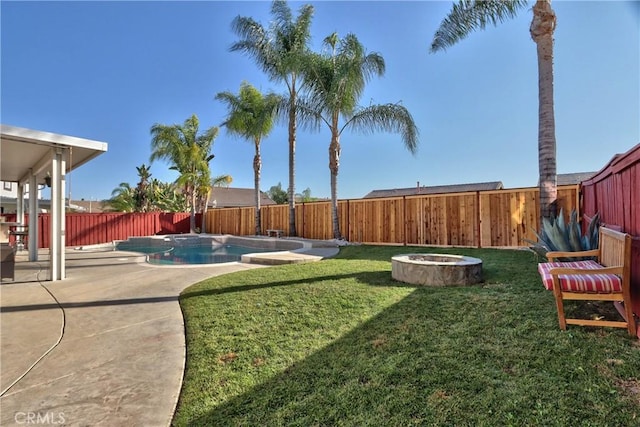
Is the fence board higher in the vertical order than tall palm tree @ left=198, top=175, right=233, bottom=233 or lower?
lower

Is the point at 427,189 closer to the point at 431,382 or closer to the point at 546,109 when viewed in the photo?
the point at 546,109

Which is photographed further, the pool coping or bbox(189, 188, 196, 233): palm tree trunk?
bbox(189, 188, 196, 233): palm tree trunk

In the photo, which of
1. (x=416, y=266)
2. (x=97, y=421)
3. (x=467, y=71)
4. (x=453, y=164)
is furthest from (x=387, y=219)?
(x=453, y=164)

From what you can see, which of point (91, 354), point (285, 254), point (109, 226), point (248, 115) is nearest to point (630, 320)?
point (91, 354)

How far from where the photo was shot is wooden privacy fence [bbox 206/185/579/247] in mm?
9008

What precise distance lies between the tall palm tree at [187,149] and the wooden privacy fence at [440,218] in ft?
28.8

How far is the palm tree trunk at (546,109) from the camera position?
22.6ft

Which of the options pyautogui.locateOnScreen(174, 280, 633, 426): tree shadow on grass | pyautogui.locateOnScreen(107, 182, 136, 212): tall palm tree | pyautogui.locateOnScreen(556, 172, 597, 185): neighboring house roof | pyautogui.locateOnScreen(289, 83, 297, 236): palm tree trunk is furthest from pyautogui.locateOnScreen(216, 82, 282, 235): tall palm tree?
pyautogui.locateOnScreen(556, 172, 597, 185): neighboring house roof

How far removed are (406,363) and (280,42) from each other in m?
14.4

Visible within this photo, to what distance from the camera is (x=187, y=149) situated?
20188 millimetres

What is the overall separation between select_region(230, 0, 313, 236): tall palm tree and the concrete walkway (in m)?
9.32

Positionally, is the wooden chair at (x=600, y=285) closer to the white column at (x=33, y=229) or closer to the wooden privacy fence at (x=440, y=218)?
the wooden privacy fence at (x=440, y=218)

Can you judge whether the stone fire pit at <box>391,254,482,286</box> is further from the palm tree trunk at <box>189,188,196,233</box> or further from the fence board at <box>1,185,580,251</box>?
the palm tree trunk at <box>189,188,196,233</box>

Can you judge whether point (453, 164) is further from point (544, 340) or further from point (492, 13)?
point (544, 340)
